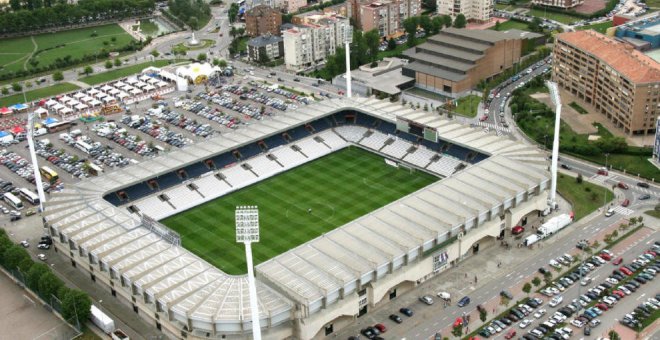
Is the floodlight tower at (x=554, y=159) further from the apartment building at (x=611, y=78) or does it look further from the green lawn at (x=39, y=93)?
the green lawn at (x=39, y=93)

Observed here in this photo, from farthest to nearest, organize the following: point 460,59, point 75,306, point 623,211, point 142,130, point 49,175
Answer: point 460,59 < point 142,130 < point 49,175 < point 623,211 < point 75,306

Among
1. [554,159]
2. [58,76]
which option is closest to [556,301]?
[554,159]

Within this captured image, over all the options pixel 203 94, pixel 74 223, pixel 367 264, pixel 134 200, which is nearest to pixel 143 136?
pixel 203 94

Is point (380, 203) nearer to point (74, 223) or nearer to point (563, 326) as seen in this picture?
point (563, 326)

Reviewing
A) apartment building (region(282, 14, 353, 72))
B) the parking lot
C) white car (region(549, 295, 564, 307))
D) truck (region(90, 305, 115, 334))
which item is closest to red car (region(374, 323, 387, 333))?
white car (region(549, 295, 564, 307))

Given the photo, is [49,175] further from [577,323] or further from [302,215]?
[577,323]

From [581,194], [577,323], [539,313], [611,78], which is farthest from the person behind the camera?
[611,78]

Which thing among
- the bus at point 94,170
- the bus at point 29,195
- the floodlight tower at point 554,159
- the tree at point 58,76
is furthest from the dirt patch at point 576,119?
the tree at point 58,76
